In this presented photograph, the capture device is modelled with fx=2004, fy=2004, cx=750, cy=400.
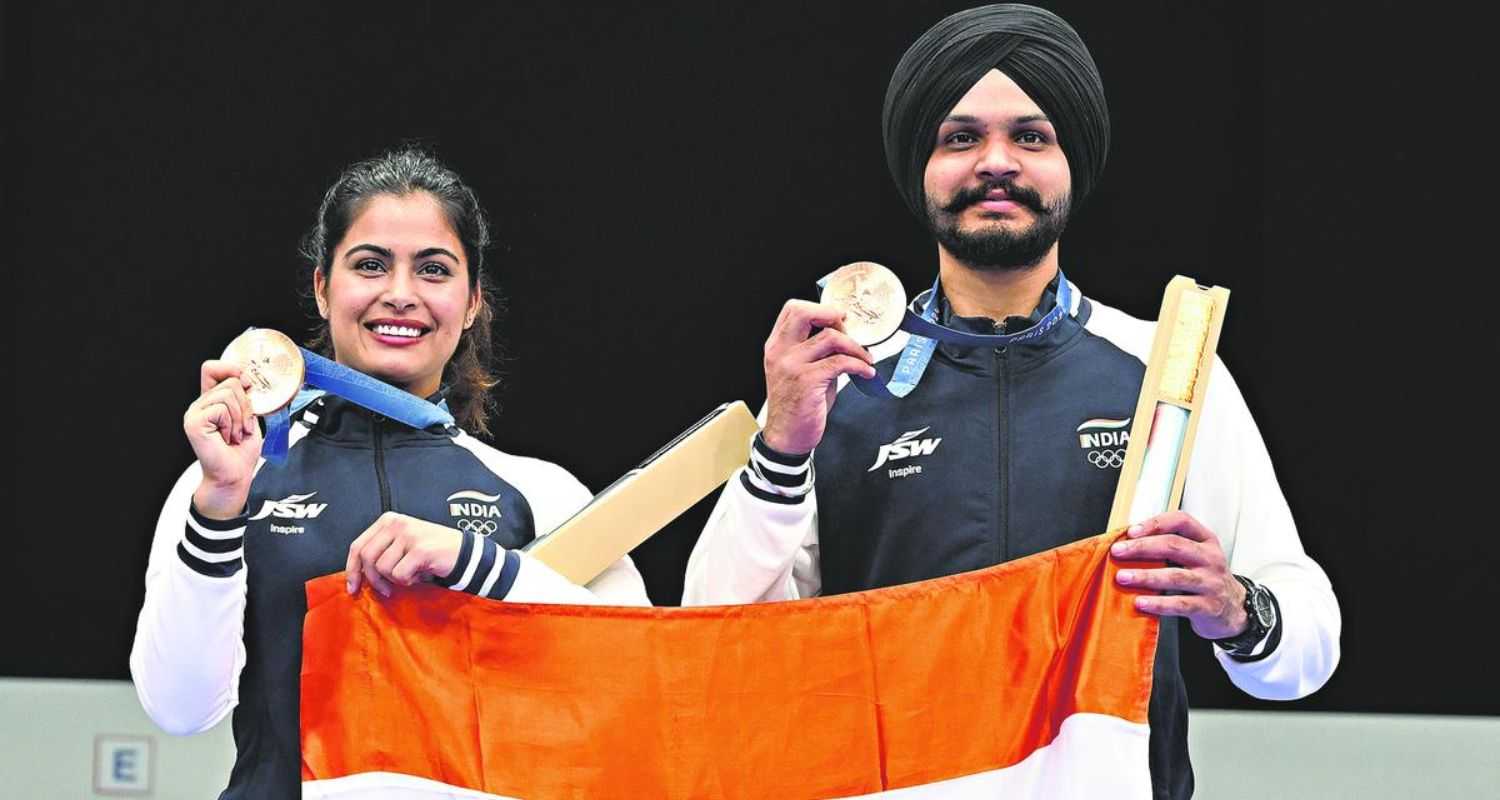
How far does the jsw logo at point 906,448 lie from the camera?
238cm

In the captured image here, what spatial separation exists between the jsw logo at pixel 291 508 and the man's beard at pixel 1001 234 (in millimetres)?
832


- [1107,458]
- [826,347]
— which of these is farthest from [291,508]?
[1107,458]

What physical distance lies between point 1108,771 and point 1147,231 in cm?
154

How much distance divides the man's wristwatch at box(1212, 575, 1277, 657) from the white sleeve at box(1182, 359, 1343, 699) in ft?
0.21

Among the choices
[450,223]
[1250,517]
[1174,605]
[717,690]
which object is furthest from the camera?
[450,223]

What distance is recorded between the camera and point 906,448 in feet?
7.82

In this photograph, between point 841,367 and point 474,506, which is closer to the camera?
point 841,367

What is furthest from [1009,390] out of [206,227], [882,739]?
[206,227]

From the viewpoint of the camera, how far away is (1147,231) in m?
3.47

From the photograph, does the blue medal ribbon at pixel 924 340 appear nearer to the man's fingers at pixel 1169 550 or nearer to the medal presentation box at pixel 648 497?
the medal presentation box at pixel 648 497

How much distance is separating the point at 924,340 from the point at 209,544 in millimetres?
873

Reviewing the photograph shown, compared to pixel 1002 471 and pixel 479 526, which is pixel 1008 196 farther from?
pixel 479 526

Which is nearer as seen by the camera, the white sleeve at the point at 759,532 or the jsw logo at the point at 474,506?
the white sleeve at the point at 759,532

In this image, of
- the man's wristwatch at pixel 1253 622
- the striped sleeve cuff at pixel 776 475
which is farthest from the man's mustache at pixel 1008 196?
the man's wristwatch at pixel 1253 622
